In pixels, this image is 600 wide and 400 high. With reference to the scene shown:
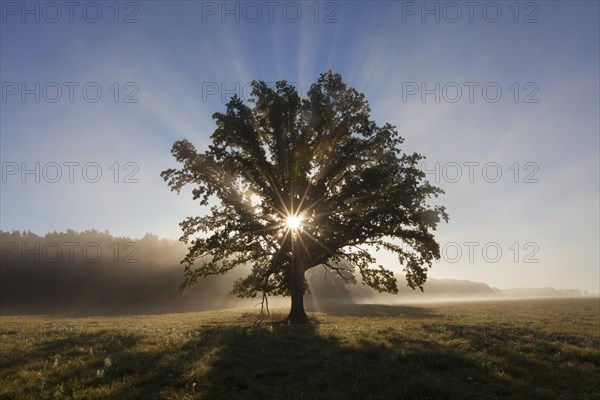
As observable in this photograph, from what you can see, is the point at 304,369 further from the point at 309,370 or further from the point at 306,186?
the point at 306,186

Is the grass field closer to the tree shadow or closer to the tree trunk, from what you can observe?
the tree trunk

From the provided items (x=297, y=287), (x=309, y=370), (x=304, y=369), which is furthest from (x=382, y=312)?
(x=309, y=370)

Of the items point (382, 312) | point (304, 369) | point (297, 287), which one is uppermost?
point (297, 287)

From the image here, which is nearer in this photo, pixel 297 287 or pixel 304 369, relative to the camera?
pixel 304 369

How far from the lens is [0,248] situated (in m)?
111

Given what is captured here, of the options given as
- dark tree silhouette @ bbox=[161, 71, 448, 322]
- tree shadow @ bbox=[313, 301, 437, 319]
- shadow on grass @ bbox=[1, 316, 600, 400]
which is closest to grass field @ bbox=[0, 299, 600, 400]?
shadow on grass @ bbox=[1, 316, 600, 400]

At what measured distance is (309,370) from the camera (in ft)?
39.3

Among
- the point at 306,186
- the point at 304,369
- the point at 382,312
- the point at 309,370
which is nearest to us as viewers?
the point at 309,370

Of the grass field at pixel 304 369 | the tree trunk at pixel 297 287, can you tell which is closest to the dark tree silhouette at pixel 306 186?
the tree trunk at pixel 297 287

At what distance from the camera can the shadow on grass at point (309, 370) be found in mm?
10109

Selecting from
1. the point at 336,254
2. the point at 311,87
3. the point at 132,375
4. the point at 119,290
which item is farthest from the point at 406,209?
the point at 119,290

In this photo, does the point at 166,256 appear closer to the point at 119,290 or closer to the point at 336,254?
the point at 119,290

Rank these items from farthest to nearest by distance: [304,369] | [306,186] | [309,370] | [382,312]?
[382,312]
[306,186]
[304,369]
[309,370]

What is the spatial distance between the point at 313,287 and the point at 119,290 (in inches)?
2025
